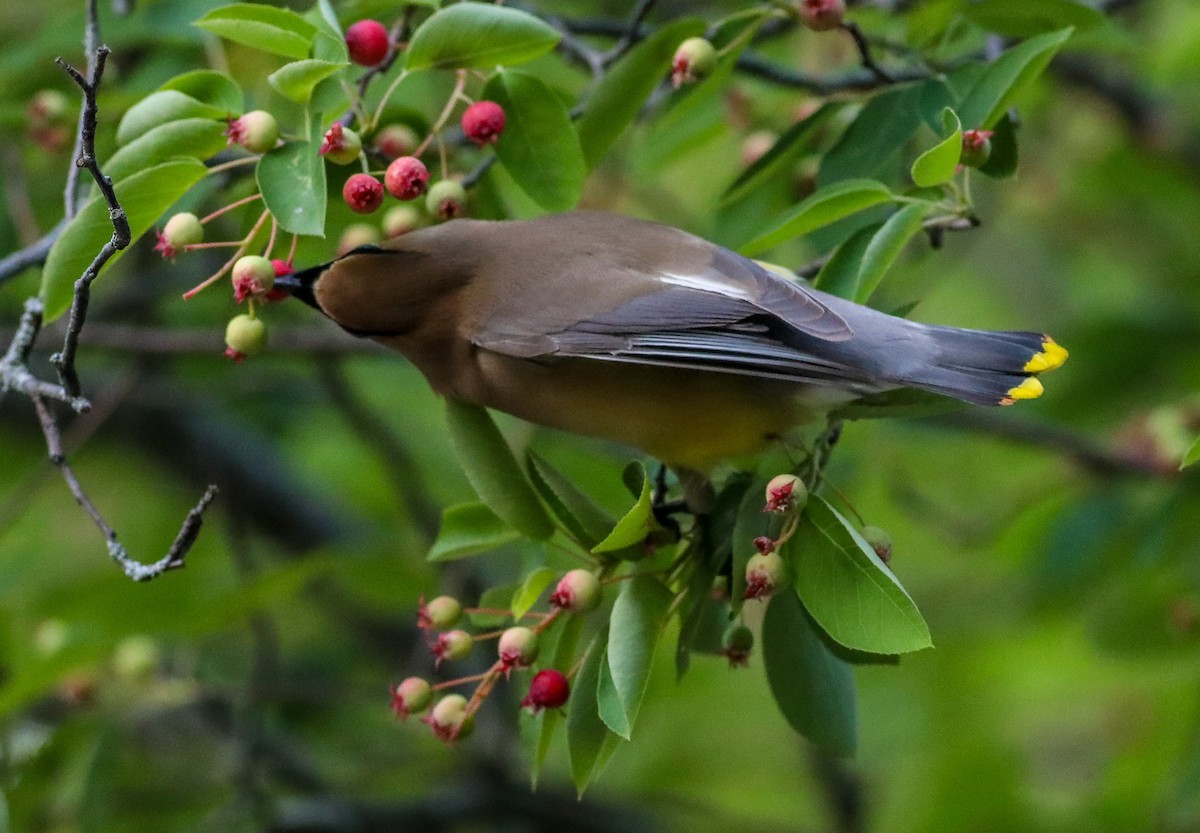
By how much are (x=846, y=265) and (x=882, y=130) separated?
19.5 inches

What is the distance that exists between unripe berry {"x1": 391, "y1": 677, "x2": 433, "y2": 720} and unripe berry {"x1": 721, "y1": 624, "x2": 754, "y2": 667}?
60 centimetres

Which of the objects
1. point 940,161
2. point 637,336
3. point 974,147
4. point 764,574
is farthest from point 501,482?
point 974,147

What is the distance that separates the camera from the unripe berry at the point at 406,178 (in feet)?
10.0

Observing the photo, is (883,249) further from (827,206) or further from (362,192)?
(362,192)

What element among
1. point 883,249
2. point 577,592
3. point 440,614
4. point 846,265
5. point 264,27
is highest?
point 264,27

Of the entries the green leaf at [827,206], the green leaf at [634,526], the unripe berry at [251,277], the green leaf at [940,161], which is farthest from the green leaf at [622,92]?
the green leaf at [634,526]

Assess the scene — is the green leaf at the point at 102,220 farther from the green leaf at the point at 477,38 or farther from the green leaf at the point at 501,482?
the green leaf at the point at 501,482

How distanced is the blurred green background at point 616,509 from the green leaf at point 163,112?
496 mm

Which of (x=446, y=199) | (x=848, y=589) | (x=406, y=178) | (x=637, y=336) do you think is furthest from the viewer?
(x=446, y=199)

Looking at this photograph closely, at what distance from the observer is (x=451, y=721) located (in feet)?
10.2

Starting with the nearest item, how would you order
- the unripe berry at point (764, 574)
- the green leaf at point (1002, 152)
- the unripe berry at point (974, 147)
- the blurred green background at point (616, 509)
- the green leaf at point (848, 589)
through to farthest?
the green leaf at point (848, 589) < the unripe berry at point (764, 574) < the unripe berry at point (974, 147) < the green leaf at point (1002, 152) < the blurred green background at point (616, 509)

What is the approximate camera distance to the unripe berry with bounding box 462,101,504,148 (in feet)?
10.6

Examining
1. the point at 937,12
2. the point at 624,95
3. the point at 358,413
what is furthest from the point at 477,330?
the point at 358,413

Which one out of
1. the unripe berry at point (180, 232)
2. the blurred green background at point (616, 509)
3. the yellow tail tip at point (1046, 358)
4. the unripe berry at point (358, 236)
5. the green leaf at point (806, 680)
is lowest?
the blurred green background at point (616, 509)
